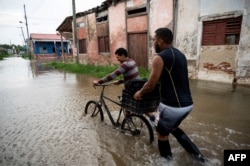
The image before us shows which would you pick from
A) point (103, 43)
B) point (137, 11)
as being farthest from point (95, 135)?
point (103, 43)

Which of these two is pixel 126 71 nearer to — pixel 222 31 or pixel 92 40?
pixel 222 31

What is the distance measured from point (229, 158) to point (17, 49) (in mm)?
94662

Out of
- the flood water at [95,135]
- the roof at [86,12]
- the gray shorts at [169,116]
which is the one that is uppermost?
the roof at [86,12]

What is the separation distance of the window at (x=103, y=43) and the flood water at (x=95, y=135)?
8.51m

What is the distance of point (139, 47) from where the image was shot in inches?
443

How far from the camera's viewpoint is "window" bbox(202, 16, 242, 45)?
733cm

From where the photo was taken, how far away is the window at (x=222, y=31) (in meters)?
7.33

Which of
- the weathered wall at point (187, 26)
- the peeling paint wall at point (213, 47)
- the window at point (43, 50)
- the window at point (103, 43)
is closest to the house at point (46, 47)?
the window at point (43, 50)

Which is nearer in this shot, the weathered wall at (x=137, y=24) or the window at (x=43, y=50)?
the weathered wall at (x=137, y=24)

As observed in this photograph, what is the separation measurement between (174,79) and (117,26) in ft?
35.7

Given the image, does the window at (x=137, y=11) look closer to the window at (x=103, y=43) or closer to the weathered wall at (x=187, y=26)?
the weathered wall at (x=187, y=26)

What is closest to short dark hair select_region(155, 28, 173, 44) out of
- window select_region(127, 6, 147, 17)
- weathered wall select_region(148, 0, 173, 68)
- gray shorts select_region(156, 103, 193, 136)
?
gray shorts select_region(156, 103, 193, 136)

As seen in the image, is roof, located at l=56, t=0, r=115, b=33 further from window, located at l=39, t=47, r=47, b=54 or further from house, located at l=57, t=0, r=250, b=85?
window, located at l=39, t=47, r=47, b=54

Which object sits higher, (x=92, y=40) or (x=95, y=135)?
(x=92, y=40)
